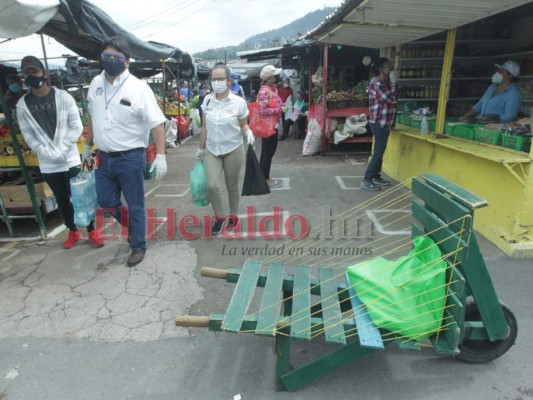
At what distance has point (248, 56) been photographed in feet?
46.9

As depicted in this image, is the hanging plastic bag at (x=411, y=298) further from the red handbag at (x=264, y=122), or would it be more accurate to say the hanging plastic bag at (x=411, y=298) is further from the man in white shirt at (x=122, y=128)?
the red handbag at (x=264, y=122)

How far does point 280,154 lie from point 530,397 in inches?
303

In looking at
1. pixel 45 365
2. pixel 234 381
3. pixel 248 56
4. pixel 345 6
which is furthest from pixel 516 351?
pixel 248 56

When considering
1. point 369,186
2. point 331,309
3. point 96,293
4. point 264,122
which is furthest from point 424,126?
point 96,293

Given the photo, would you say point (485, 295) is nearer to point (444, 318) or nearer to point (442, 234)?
point (444, 318)

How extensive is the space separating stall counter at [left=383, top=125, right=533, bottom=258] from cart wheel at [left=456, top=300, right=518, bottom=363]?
5.43 feet

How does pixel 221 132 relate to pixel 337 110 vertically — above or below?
above

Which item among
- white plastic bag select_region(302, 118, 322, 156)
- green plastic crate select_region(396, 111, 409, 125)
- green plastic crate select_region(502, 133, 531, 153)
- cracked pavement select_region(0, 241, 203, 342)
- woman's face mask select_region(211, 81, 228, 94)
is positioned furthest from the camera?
white plastic bag select_region(302, 118, 322, 156)

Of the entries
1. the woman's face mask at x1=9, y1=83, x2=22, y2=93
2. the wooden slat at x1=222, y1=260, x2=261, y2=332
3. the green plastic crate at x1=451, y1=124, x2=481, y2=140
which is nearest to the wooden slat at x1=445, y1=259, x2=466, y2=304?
the wooden slat at x1=222, y1=260, x2=261, y2=332

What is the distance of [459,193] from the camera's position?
2.10 metres

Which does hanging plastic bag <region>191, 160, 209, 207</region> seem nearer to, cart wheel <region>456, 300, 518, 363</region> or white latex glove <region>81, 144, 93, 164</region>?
white latex glove <region>81, 144, 93, 164</region>

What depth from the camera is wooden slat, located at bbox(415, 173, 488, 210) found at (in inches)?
75.1

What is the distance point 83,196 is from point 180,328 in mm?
1834

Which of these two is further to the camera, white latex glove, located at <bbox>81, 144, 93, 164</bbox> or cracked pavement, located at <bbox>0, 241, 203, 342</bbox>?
white latex glove, located at <bbox>81, 144, 93, 164</bbox>
